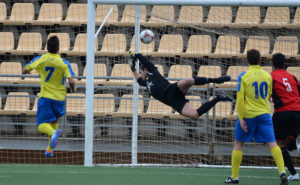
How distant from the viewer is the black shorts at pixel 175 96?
619 cm

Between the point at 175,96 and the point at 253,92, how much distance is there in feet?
3.95

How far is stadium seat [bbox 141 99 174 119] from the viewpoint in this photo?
30.3ft

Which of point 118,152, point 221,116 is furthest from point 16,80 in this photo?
point 221,116

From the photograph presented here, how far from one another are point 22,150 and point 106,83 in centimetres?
239

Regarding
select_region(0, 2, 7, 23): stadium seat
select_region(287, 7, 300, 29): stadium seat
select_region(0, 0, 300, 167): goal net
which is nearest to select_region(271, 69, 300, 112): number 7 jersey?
select_region(0, 0, 300, 167): goal net

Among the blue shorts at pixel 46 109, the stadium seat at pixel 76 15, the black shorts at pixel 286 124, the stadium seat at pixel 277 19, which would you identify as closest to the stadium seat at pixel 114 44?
the stadium seat at pixel 76 15

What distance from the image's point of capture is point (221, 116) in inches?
349

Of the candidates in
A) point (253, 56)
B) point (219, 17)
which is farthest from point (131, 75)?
point (253, 56)

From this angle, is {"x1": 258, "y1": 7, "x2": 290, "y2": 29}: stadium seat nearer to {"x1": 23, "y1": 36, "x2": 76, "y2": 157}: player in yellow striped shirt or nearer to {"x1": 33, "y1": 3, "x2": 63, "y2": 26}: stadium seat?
{"x1": 33, "y1": 3, "x2": 63, "y2": 26}: stadium seat

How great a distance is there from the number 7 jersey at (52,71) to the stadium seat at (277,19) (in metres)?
5.83

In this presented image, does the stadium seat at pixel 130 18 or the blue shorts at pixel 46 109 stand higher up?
the stadium seat at pixel 130 18

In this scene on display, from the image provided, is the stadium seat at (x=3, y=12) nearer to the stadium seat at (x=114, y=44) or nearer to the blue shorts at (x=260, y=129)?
the stadium seat at (x=114, y=44)

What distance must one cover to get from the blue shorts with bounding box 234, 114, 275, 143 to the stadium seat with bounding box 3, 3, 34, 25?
7455 mm

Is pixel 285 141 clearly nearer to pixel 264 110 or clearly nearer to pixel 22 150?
pixel 264 110
